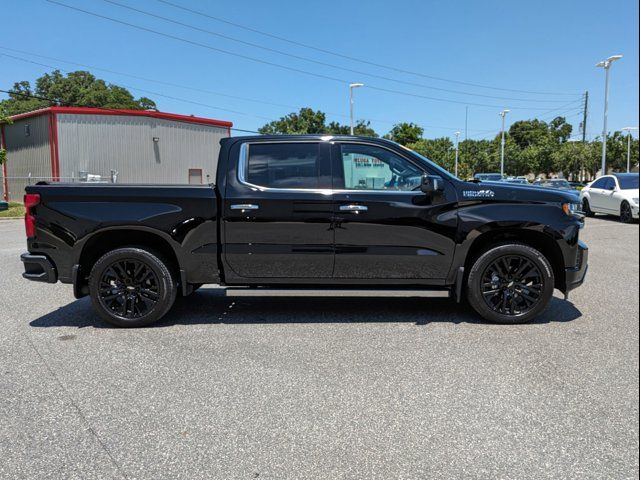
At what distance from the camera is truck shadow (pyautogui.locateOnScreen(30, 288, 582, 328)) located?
17.7 feet

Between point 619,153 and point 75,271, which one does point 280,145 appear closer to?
point 75,271

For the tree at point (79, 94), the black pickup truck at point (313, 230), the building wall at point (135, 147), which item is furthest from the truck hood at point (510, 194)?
the tree at point (79, 94)

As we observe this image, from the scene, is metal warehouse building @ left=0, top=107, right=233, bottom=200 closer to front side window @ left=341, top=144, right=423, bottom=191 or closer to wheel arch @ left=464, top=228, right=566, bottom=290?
front side window @ left=341, top=144, right=423, bottom=191

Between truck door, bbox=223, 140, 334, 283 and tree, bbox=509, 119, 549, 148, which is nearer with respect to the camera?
truck door, bbox=223, 140, 334, 283

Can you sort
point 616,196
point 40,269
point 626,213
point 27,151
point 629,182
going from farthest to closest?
point 27,151 < point 629,182 < point 616,196 < point 626,213 < point 40,269

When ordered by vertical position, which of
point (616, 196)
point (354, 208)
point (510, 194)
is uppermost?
point (510, 194)

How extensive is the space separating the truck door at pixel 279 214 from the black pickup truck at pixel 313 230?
1cm

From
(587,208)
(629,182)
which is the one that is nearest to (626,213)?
(629,182)

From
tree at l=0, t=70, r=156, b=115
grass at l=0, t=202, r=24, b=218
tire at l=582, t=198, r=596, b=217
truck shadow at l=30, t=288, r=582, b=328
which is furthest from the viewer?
tree at l=0, t=70, r=156, b=115

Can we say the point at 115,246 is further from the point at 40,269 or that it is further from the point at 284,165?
the point at 284,165

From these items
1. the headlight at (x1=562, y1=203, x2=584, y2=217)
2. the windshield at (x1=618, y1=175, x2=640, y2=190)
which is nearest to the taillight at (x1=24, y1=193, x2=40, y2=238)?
the headlight at (x1=562, y1=203, x2=584, y2=217)

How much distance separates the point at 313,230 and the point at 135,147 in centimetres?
2636

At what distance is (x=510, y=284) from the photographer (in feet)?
17.0

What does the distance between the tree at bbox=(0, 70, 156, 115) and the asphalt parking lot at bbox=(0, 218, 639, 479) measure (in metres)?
81.2
